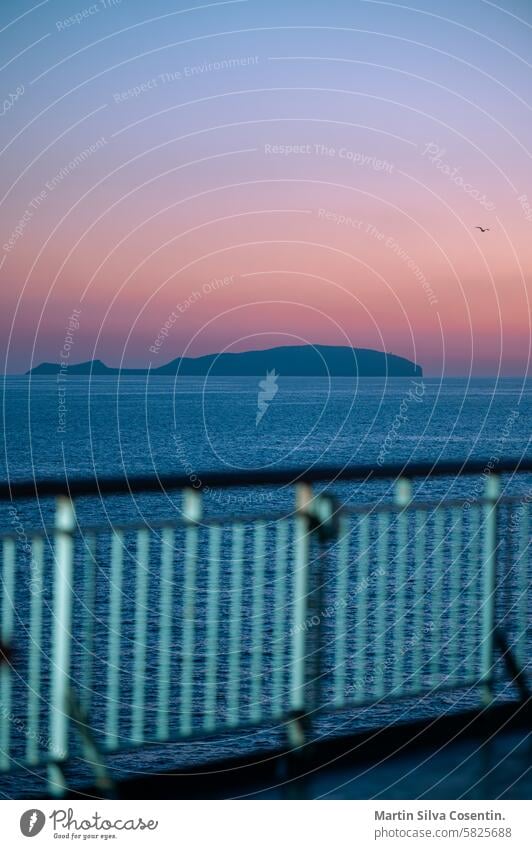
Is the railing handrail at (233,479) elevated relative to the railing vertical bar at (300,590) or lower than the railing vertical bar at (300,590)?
elevated

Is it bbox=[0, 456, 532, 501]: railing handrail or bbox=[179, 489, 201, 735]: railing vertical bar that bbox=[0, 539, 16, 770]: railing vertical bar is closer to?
bbox=[0, 456, 532, 501]: railing handrail

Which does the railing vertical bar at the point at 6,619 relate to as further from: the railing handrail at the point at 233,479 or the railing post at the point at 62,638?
the railing handrail at the point at 233,479

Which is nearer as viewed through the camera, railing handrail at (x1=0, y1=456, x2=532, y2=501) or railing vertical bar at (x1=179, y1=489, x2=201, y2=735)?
railing handrail at (x1=0, y1=456, x2=532, y2=501)

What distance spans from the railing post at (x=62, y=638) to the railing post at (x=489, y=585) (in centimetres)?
184

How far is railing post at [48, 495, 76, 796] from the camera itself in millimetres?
3475

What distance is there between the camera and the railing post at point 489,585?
4590mm

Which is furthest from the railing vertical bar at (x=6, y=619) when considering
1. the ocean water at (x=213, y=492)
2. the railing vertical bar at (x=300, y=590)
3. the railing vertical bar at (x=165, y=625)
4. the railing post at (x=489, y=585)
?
the railing post at (x=489, y=585)

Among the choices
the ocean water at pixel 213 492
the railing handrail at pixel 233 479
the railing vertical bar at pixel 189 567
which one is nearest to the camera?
the railing handrail at pixel 233 479

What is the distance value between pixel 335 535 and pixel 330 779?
2.82ft

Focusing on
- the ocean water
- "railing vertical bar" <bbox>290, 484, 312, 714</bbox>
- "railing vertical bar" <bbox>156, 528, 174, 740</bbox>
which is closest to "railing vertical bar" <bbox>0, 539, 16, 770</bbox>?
the ocean water

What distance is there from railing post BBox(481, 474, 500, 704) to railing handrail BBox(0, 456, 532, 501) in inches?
8.1

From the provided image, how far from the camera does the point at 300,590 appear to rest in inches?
158
